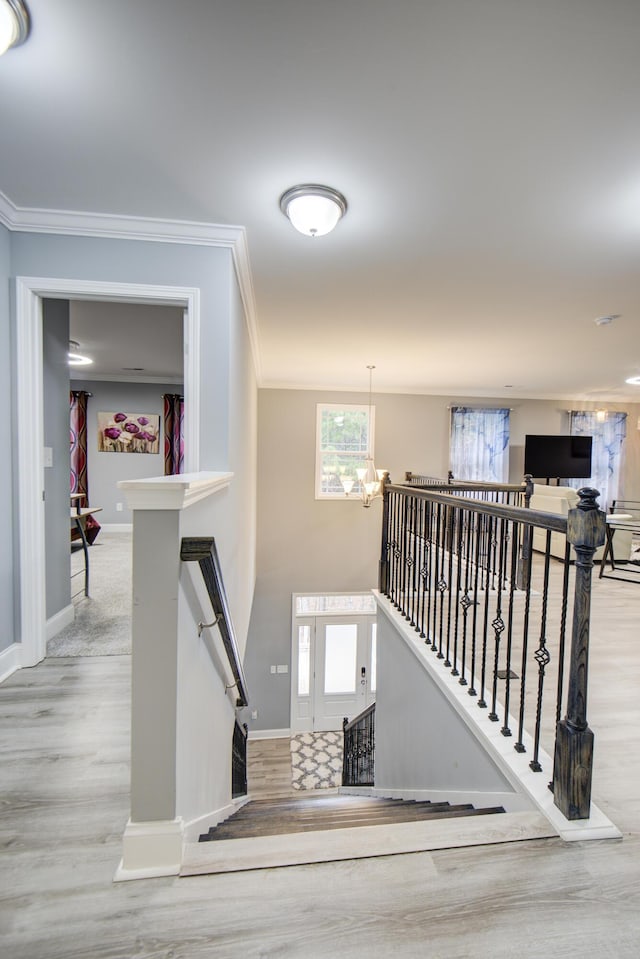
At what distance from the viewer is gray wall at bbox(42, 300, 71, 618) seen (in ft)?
9.19

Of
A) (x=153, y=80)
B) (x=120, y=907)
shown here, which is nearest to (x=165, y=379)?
(x=153, y=80)

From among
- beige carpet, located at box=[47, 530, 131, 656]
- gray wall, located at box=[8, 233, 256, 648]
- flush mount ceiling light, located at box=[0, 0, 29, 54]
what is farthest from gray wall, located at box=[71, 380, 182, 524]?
flush mount ceiling light, located at box=[0, 0, 29, 54]

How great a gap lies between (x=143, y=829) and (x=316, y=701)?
6.61m

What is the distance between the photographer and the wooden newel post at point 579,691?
4.50ft

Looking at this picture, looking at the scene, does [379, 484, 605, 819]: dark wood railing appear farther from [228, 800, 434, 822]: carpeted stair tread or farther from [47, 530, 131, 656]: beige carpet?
[47, 530, 131, 656]: beige carpet

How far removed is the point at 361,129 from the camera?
1692 millimetres

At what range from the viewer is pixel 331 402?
23.8 feet

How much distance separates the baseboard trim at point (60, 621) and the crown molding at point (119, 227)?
2286mm

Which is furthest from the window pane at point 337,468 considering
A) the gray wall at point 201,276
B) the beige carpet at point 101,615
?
the gray wall at point 201,276

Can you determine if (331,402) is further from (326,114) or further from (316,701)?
(326,114)

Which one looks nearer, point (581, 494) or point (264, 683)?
point (581, 494)

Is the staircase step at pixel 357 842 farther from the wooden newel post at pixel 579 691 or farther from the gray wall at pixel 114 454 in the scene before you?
the gray wall at pixel 114 454

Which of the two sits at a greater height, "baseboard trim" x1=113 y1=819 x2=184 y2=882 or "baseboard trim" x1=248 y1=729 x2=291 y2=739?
"baseboard trim" x1=113 y1=819 x2=184 y2=882

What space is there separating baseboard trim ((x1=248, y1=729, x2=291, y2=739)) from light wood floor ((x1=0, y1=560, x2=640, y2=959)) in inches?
243
